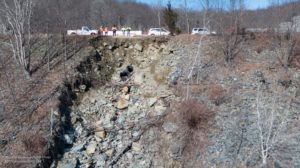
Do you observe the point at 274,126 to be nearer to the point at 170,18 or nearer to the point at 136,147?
the point at 136,147

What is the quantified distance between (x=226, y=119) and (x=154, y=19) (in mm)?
66366

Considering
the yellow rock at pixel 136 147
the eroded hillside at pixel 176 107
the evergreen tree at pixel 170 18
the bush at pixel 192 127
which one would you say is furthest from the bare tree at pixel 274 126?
the evergreen tree at pixel 170 18

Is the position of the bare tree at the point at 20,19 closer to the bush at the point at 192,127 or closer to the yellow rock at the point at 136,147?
the yellow rock at the point at 136,147

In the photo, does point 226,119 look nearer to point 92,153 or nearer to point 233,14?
point 92,153

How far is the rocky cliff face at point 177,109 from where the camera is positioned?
17723mm

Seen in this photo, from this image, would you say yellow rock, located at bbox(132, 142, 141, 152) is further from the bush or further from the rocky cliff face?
the bush

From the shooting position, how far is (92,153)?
18812mm

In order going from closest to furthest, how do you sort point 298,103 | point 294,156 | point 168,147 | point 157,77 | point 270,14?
point 294,156
point 168,147
point 298,103
point 157,77
point 270,14

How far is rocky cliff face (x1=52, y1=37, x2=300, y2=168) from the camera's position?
17.7 metres

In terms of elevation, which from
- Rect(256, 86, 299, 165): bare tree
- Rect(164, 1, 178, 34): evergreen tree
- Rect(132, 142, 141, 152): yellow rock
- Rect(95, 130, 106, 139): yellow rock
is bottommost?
Rect(132, 142, 141, 152): yellow rock

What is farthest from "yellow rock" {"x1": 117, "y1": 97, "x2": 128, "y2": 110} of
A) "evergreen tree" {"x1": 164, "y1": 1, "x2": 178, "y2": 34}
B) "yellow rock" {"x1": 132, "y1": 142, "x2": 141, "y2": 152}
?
"evergreen tree" {"x1": 164, "y1": 1, "x2": 178, "y2": 34}

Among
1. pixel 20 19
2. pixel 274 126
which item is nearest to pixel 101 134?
pixel 274 126

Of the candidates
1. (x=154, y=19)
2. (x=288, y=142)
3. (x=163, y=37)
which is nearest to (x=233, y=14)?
(x=163, y=37)

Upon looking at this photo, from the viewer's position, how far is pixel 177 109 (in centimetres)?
2064
